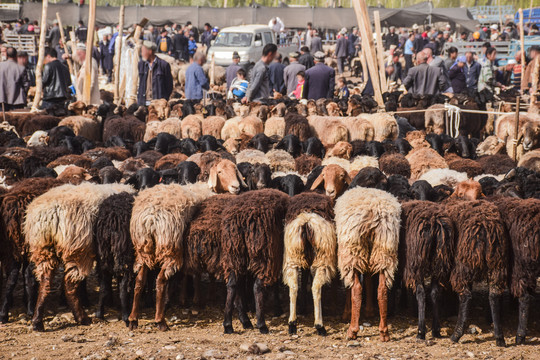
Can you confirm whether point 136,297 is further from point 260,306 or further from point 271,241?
point 271,241

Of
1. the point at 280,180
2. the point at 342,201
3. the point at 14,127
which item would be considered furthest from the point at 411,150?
the point at 14,127

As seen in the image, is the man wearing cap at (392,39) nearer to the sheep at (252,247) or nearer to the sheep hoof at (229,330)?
the sheep at (252,247)

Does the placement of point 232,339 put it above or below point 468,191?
below

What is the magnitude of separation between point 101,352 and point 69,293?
1.02 metres

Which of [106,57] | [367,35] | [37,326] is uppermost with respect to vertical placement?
[106,57]

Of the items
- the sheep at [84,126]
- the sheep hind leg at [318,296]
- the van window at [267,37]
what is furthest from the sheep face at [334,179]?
the van window at [267,37]

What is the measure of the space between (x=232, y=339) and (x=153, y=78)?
10207 millimetres

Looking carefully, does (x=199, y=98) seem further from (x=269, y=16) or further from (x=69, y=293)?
(x=269, y=16)

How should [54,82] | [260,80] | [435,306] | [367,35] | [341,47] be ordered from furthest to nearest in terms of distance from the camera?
[341,47] < [54,82] < [260,80] < [367,35] < [435,306]

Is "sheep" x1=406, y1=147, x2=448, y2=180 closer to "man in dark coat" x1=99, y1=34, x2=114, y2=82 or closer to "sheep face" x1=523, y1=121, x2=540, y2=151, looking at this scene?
"sheep face" x1=523, y1=121, x2=540, y2=151

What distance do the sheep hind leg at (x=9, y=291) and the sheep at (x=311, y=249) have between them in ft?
8.92

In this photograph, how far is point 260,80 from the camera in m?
15.0

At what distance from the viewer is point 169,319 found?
7.16 m

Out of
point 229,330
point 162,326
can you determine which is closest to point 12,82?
point 162,326
